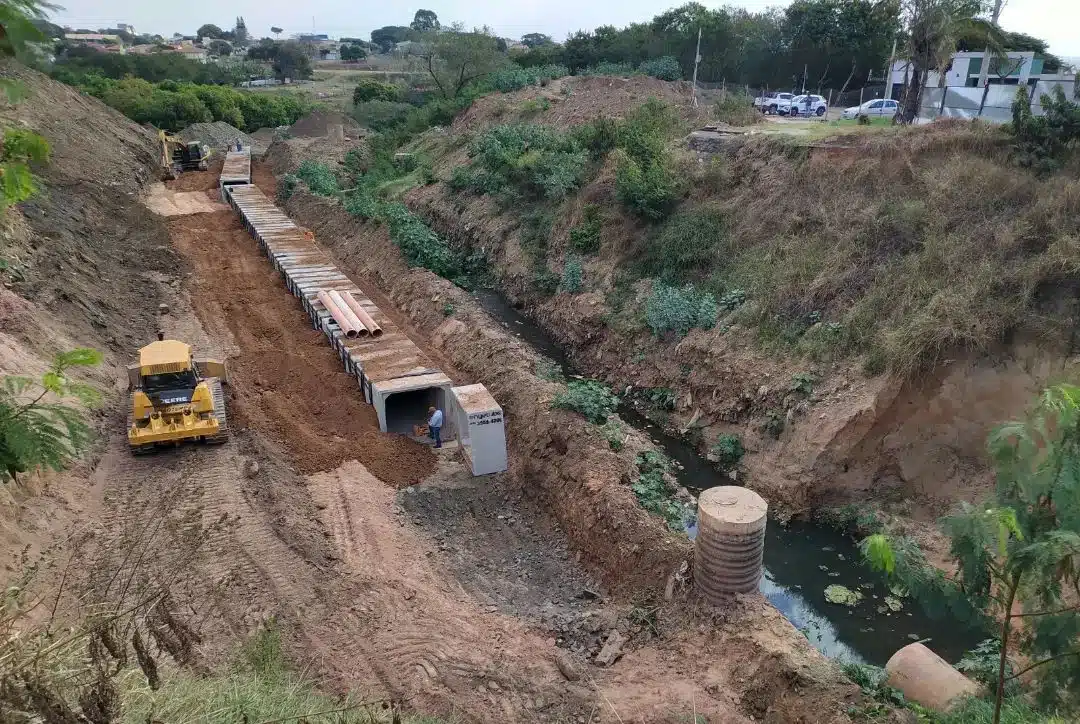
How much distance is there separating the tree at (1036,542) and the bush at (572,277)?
16.5 m

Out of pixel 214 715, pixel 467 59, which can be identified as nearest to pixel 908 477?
pixel 214 715

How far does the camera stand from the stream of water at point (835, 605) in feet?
36.4

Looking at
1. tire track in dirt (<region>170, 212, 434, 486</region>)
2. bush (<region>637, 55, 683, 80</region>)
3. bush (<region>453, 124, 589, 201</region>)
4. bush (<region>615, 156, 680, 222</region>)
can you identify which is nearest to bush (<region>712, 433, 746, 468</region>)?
tire track in dirt (<region>170, 212, 434, 486</region>)

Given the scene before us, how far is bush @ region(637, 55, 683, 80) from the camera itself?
43.8m

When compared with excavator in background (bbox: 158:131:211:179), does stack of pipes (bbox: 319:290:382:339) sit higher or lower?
lower

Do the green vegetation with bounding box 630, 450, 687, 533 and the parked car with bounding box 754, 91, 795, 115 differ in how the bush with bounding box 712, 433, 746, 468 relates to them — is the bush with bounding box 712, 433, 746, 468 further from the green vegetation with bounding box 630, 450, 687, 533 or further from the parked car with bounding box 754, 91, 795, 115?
the parked car with bounding box 754, 91, 795, 115

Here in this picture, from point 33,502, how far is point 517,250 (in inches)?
654

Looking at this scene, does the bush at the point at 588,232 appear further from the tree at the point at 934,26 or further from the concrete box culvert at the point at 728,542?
the concrete box culvert at the point at 728,542

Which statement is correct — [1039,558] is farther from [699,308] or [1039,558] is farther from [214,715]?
[699,308]

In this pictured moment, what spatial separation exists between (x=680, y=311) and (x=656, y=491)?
6.58m

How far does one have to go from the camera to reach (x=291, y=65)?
3844 inches

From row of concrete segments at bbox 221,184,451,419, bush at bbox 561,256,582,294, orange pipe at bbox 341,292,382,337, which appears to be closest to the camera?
row of concrete segments at bbox 221,184,451,419

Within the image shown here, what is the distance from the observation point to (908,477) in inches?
536

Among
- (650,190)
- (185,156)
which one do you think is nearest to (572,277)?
(650,190)
